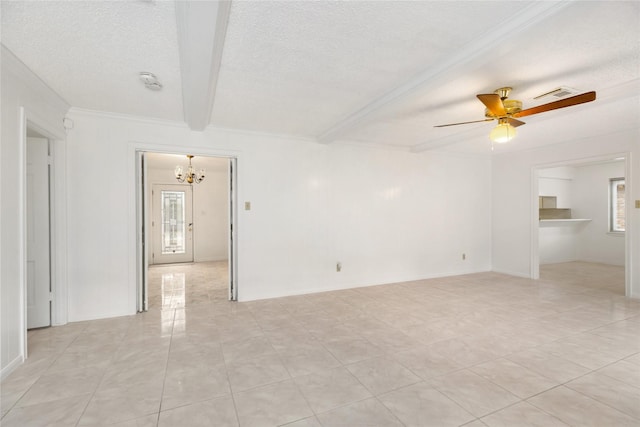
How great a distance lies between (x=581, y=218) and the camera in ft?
24.5

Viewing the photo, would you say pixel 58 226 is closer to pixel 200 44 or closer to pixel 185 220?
pixel 200 44

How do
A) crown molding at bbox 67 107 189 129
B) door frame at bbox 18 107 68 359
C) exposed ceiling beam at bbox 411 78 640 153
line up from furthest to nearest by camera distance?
1. crown molding at bbox 67 107 189 129
2. door frame at bbox 18 107 68 359
3. exposed ceiling beam at bbox 411 78 640 153

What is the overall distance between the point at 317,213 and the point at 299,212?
31cm

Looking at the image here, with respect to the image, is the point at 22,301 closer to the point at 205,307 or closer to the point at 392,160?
the point at 205,307

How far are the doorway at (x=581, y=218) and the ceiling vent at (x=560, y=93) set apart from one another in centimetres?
455

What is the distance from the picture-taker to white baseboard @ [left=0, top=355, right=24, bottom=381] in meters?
2.21

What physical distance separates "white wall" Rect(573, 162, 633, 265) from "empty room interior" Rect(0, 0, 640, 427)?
4.98 feet

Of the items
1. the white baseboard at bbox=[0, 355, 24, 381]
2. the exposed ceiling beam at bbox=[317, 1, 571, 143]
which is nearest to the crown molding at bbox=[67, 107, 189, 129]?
the exposed ceiling beam at bbox=[317, 1, 571, 143]

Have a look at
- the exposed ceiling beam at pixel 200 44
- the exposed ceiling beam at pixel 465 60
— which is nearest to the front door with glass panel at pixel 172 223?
the exposed ceiling beam at pixel 200 44

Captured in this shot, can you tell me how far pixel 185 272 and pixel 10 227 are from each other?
425cm

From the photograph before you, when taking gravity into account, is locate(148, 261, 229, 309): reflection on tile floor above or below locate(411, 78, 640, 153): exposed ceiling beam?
below

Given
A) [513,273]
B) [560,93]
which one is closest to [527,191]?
[513,273]

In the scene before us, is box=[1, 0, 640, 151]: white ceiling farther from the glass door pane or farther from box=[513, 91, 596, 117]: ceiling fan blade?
the glass door pane

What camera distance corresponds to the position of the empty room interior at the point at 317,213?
188cm
